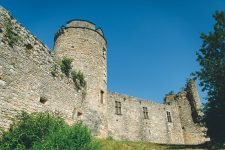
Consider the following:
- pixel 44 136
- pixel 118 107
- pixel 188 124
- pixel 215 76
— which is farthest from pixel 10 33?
pixel 188 124

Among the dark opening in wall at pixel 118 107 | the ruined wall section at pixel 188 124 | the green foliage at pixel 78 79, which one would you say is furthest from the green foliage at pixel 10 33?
the ruined wall section at pixel 188 124

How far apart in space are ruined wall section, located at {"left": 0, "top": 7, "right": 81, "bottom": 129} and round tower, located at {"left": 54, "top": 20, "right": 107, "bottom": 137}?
208cm

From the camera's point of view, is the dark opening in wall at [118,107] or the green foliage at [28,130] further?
the dark opening in wall at [118,107]

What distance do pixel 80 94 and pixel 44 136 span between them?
5.18 m

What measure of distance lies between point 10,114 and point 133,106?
684 inches

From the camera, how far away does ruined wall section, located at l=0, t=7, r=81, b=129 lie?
8.55 meters

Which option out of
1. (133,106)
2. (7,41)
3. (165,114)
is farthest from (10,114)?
(165,114)

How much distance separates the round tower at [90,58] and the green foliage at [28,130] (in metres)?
4.71

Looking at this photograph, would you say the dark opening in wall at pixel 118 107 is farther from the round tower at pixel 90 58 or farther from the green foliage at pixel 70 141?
the green foliage at pixel 70 141

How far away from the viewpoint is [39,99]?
32.2ft

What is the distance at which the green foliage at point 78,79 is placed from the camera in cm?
1259

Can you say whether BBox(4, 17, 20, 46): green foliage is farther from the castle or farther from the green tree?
the green tree

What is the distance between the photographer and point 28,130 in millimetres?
7785

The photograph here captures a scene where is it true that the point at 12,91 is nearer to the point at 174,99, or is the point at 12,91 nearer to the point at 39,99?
the point at 39,99
